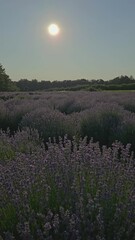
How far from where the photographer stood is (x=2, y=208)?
2.58 metres

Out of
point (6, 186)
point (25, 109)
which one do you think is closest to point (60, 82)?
point (25, 109)

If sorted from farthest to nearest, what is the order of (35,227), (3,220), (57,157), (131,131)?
(131,131), (57,157), (3,220), (35,227)

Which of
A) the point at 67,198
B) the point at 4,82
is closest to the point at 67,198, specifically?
the point at 67,198

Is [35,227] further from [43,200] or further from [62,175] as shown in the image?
[62,175]

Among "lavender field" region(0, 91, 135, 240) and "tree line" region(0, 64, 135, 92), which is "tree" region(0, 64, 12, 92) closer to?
"tree line" region(0, 64, 135, 92)

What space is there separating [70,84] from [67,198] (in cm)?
9796

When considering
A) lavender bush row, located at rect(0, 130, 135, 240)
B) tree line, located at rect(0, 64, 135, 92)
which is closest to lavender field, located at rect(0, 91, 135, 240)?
lavender bush row, located at rect(0, 130, 135, 240)

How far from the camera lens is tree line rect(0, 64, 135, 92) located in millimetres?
51278

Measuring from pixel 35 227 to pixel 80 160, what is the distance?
860mm

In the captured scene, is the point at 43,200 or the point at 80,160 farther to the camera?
the point at 80,160

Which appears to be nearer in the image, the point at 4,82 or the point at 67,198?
the point at 67,198

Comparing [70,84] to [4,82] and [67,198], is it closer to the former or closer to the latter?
[4,82]

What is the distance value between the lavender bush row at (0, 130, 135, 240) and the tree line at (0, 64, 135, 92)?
3874 cm

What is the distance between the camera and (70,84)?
100 m
